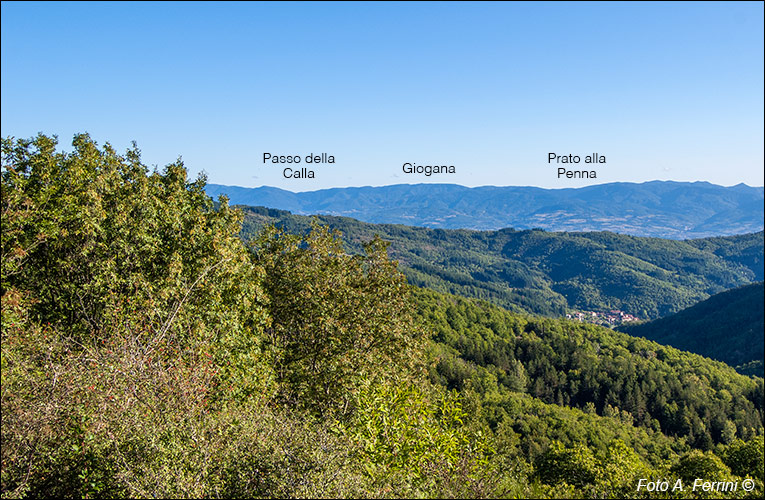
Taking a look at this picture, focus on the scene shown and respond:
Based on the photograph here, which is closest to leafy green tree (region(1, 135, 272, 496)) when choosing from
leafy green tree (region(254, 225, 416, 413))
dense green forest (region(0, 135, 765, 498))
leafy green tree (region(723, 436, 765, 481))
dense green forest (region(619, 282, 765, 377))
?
dense green forest (region(0, 135, 765, 498))

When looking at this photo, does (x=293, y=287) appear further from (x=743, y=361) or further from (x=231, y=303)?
(x=743, y=361)

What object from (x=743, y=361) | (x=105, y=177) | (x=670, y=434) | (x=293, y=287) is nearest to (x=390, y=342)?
(x=293, y=287)

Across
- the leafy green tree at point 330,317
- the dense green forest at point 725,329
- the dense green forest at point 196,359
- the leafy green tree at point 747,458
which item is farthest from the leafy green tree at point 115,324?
the dense green forest at point 725,329

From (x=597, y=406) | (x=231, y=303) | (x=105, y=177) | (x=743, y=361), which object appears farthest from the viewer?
(x=743, y=361)

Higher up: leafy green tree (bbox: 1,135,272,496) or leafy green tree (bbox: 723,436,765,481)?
leafy green tree (bbox: 1,135,272,496)

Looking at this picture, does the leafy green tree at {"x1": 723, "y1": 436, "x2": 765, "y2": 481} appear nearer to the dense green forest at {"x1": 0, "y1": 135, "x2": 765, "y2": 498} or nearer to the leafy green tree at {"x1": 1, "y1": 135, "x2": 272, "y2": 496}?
the dense green forest at {"x1": 0, "y1": 135, "x2": 765, "y2": 498}

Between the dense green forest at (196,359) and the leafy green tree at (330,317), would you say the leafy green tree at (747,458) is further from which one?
the leafy green tree at (330,317)
